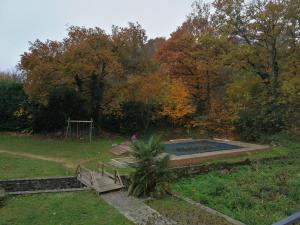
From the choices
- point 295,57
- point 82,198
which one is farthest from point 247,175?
point 295,57

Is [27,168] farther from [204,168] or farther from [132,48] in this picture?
[132,48]

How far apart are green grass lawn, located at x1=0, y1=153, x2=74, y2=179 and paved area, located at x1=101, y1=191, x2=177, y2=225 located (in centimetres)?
365

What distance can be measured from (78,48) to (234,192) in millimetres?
14108

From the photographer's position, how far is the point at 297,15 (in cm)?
2097

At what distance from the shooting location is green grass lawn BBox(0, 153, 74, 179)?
43.1ft

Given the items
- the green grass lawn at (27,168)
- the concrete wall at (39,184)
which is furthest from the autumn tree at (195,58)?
the concrete wall at (39,184)

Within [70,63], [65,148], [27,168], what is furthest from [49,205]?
[70,63]

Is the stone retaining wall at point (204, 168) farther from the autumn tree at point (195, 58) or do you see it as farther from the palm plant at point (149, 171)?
the autumn tree at point (195, 58)

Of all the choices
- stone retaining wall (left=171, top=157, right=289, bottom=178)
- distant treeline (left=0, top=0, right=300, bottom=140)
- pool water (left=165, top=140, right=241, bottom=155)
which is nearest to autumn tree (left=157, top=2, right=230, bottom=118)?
distant treeline (left=0, top=0, right=300, bottom=140)

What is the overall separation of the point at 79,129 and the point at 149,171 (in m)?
13.8

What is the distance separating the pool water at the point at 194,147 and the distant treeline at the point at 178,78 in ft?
10.2

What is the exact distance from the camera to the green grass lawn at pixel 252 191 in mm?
8562

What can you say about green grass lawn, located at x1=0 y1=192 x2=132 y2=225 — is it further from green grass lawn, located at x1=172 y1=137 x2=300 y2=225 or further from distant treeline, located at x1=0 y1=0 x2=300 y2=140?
distant treeline, located at x1=0 y1=0 x2=300 y2=140

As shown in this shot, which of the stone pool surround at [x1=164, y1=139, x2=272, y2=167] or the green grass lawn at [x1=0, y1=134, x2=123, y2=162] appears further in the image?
the green grass lawn at [x1=0, y1=134, x2=123, y2=162]
